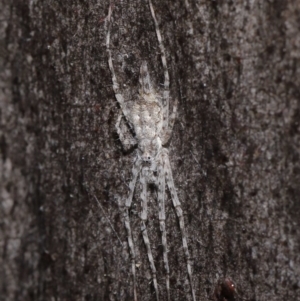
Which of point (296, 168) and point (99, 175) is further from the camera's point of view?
point (99, 175)

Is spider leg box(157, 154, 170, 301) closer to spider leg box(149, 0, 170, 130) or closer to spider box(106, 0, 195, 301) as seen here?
spider box(106, 0, 195, 301)

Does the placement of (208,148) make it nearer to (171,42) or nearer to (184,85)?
(184,85)

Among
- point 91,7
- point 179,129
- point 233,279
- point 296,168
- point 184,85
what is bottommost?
point 233,279

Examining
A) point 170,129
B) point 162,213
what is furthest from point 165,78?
point 162,213

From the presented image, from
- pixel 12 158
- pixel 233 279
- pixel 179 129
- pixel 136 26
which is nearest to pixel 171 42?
pixel 136 26

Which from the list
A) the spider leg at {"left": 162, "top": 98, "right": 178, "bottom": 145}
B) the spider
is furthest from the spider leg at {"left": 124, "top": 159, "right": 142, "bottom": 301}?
the spider leg at {"left": 162, "top": 98, "right": 178, "bottom": 145}

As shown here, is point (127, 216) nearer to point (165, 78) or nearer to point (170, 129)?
point (170, 129)
